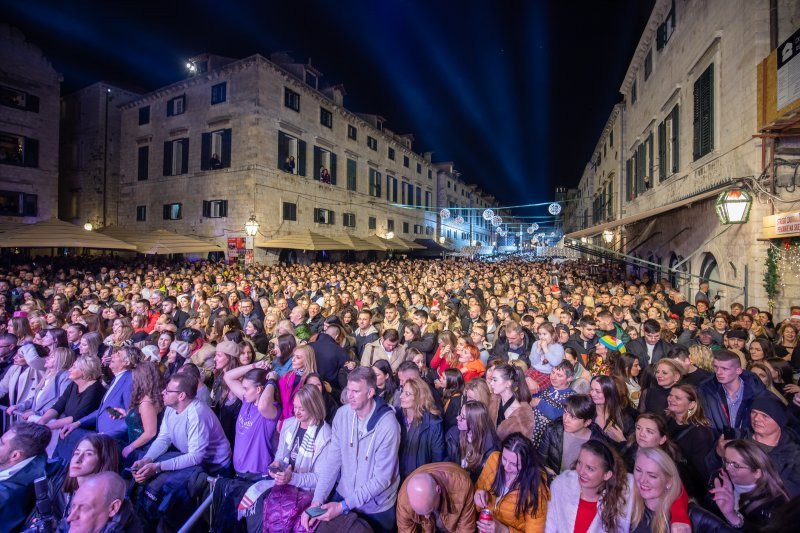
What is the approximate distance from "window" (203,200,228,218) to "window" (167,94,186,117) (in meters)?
6.35

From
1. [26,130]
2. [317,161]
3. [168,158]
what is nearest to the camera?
[26,130]

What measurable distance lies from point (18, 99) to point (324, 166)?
1800 centimetres

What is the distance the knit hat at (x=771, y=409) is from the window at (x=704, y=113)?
9385mm

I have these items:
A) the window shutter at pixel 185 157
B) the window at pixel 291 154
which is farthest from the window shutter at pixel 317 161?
the window shutter at pixel 185 157

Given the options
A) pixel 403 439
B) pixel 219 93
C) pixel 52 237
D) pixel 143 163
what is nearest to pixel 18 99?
pixel 143 163

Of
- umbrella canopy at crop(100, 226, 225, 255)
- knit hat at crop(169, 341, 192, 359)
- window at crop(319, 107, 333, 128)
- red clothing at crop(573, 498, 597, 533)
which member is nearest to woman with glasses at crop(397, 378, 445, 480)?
red clothing at crop(573, 498, 597, 533)

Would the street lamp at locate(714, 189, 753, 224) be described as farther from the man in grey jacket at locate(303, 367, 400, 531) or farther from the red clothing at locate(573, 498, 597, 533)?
the man in grey jacket at locate(303, 367, 400, 531)

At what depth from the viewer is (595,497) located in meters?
2.70

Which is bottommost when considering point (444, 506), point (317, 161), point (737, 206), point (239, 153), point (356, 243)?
point (444, 506)

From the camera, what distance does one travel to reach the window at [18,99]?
23047mm

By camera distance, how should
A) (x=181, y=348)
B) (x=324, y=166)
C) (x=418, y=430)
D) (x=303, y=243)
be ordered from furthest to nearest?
(x=324, y=166) → (x=303, y=243) → (x=181, y=348) → (x=418, y=430)

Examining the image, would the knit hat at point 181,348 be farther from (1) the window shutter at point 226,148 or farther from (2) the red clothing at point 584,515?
(1) the window shutter at point 226,148

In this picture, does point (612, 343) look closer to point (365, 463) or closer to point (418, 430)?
point (418, 430)

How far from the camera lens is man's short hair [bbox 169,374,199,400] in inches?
147
